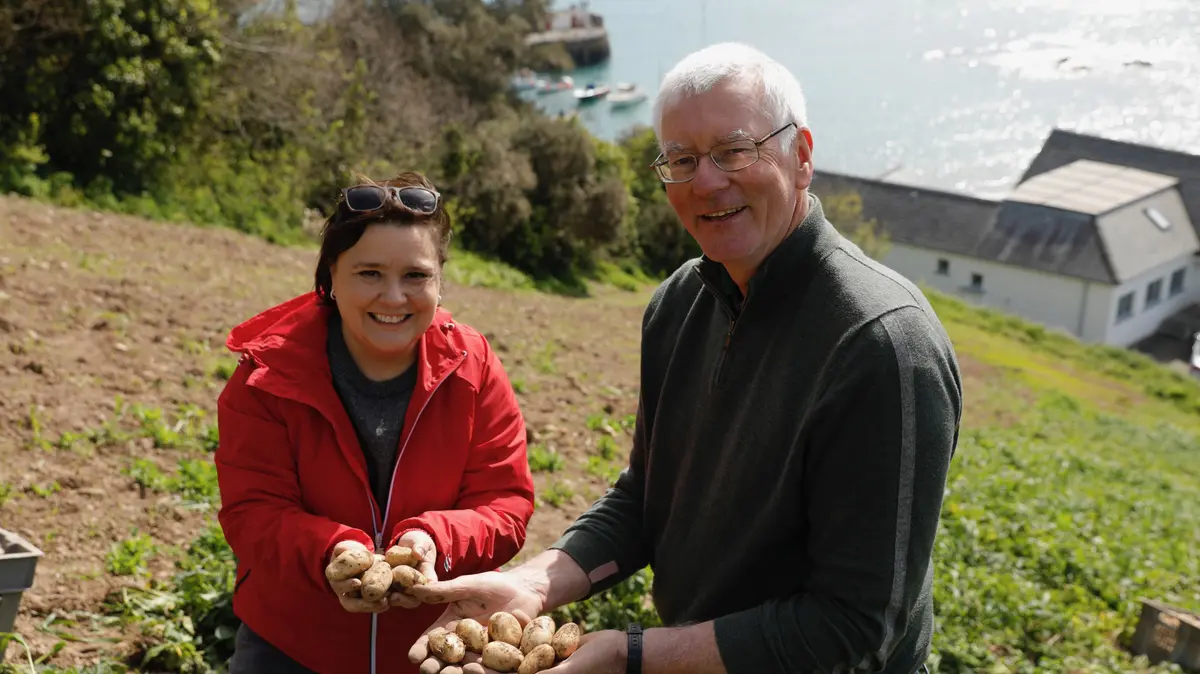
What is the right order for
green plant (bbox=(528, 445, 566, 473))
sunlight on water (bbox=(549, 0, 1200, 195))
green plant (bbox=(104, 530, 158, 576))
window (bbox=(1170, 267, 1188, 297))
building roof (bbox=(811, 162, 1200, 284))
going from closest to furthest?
green plant (bbox=(104, 530, 158, 576))
green plant (bbox=(528, 445, 566, 473))
building roof (bbox=(811, 162, 1200, 284))
window (bbox=(1170, 267, 1188, 297))
sunlight on water (bbox=(549, 0, 1200, 195))

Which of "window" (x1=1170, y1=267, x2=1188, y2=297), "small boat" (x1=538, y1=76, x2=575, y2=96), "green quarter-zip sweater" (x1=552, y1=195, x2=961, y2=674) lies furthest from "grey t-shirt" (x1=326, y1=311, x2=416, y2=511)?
"window" (x1=1170, y1=267, x2=1188, y2=297)

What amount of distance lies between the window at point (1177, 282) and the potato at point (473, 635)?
46299mm

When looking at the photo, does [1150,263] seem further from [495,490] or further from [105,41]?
[495,490]

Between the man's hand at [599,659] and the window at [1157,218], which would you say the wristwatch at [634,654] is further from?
the window at [1157,218]

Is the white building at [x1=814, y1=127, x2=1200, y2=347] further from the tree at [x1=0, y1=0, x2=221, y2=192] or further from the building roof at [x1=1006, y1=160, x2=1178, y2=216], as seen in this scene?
the tree at [x1=0, y1=0, x2=221, y2=192]

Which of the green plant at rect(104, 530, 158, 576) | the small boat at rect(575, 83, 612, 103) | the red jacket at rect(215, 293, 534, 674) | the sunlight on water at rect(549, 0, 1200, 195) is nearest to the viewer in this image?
the red jacket at rect(215, 293, 534, 674)

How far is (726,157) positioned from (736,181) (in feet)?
0.19

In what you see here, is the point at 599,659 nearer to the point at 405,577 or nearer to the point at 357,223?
the point at 405,577

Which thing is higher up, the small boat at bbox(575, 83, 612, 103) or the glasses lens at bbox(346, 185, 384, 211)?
the glasses lens at bbox(346, 185, 384, 211)

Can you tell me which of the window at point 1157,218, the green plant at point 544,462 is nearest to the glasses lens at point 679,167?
the green plant at point 544,462

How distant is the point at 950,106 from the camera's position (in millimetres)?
58688

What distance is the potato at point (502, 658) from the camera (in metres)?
2.76

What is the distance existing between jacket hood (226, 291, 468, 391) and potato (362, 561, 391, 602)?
1.80 feet

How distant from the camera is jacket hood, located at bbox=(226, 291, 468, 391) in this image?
317 centimetres
